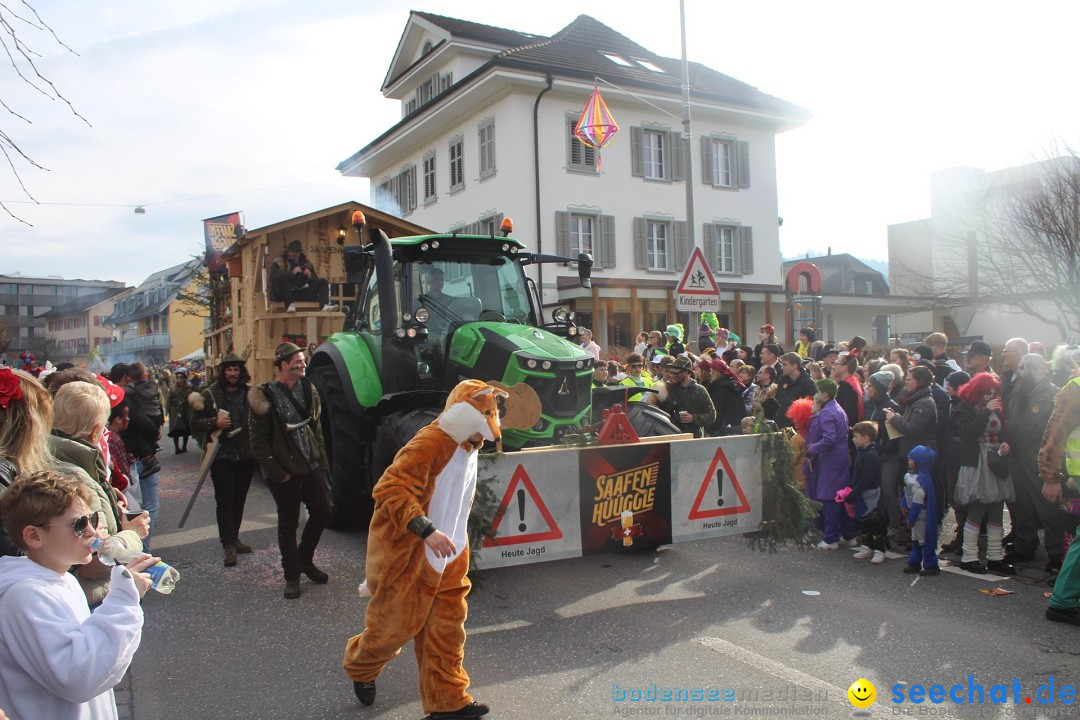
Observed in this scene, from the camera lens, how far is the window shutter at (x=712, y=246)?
28.2m

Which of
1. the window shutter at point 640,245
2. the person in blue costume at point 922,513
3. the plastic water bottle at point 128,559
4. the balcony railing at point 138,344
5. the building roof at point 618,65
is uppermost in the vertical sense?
the building roof at point 618,65

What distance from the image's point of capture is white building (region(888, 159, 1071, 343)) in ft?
76.5

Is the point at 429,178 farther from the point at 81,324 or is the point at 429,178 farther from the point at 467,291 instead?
the point at 81,324

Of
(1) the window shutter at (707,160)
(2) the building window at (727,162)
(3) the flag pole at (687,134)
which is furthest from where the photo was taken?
(2) the building window at (727,162)

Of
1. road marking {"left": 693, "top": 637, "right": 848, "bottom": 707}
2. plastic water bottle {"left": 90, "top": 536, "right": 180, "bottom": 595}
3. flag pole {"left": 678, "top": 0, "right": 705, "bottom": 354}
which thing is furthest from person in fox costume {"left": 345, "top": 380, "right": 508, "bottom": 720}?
flag pole {"left": 678, "top": 0, "right": 705, "bottom": 354}

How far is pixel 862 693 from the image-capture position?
412 centimetres

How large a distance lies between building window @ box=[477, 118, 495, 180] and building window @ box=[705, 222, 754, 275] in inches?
317

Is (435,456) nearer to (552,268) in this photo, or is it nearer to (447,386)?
(447,386)

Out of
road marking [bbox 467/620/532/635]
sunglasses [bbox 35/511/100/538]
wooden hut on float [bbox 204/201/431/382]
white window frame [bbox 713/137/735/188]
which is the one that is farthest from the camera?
white window frame [bbox 713/137/735/188]

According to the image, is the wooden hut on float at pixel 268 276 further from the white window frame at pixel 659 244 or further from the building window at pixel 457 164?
the white window frame at pixel 659 244

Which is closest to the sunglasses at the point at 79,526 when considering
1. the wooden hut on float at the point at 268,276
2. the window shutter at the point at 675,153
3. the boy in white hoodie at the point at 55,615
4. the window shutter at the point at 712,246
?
the boy in white hoodie at the point at 55,615

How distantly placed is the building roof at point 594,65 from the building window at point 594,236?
423 cm

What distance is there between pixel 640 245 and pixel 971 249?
991 cm

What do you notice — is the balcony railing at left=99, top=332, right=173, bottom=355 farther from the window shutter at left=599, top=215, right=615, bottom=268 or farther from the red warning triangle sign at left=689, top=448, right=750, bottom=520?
the red warning triangle sign at left=689, top=448, right=750, bottom=520
